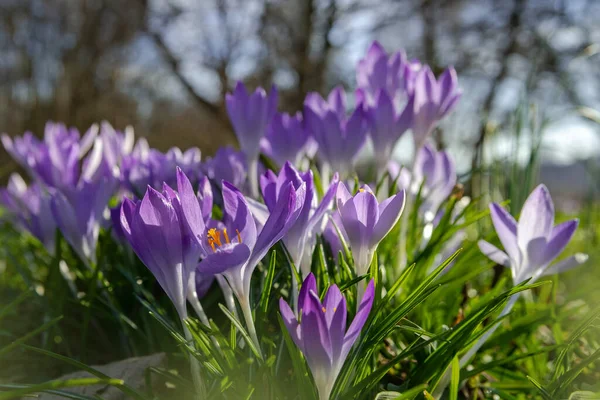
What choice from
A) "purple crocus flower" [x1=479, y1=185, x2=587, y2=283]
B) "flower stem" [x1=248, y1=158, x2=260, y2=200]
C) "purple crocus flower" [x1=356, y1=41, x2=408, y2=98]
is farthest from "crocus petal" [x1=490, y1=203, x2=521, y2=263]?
"flower stem" [x1=248, y1=158, x2=260, y2=200]

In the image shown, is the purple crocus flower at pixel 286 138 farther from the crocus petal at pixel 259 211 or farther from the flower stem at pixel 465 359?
the flower stem at pixel 465 359

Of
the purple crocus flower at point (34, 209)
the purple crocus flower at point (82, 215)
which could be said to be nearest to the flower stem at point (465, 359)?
the purple crocus flower at point (82, 215)

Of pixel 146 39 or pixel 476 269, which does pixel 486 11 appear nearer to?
pixel 146 39

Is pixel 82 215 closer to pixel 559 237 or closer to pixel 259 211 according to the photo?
pixel 259 211

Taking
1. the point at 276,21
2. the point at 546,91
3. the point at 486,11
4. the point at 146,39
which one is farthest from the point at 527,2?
the point at 146,39

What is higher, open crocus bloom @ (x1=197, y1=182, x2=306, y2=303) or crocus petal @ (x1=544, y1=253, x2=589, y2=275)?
open crocus bloom @ (x1=197, y1=182, x2=306, y2=303)

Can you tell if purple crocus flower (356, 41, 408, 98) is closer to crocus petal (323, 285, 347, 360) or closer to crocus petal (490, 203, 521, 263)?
crocus petal (490, 203, 521, 263)
